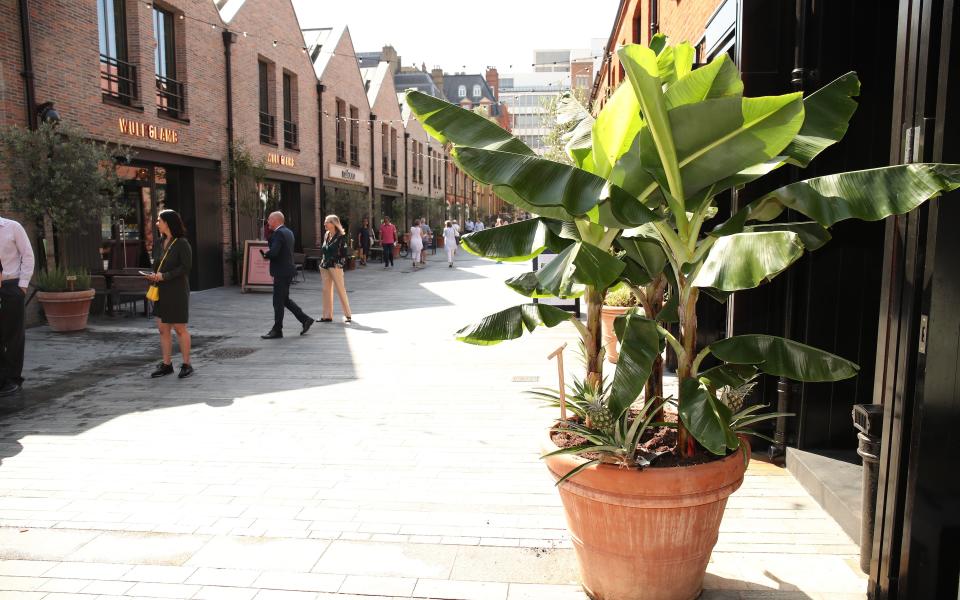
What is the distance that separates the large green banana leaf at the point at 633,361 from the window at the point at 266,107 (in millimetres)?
20196

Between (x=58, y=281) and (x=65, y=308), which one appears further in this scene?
(x=58, y=281)

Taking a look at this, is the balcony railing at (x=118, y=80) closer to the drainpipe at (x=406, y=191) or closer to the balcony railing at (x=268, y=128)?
the balcony railing at (x=268, y=128)

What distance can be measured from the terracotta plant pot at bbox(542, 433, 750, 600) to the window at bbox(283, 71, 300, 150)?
849 inches

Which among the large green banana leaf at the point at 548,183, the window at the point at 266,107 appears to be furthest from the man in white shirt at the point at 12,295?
the window at the point at 266,107

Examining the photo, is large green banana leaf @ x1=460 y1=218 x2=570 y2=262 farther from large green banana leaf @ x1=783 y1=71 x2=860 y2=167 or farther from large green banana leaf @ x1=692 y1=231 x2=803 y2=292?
large green banana leaf @ x1=783 y1=71 x2=860 y2=167

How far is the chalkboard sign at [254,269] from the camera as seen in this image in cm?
1700

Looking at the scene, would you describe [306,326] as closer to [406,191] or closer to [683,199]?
[683,199]

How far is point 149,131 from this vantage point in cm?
1481

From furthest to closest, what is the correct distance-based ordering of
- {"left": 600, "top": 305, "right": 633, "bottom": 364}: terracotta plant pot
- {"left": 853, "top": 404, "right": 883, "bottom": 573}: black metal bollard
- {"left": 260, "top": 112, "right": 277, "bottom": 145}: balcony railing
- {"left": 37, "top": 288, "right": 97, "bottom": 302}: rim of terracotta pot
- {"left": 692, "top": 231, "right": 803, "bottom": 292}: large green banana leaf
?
{"left": 260, "top": 112, "right": 277, "bottom": 145}: balcony railing < {"left": 37, "top": 288, "right": 97, "bottom": 302}: rim of terracotta pot < {"left": 600, "top": 305, "right": 633, "bottom": 364}: terracotta plant pot < {"left": 853, "top": 404, "right": 883, "bottom": 573}: black metal bollard < {"left": 692, "top": 231, "right": 803, "bottom": 292}: large green banana leaf

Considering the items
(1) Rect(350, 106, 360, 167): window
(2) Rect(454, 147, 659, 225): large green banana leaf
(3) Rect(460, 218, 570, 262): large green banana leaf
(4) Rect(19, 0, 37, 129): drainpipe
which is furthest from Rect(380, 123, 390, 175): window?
(2) Rect(454, 147, 659, 225): large green banana leaf

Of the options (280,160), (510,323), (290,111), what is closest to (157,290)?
(510,323)

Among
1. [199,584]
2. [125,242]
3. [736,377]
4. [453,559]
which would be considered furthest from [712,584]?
[125,242]

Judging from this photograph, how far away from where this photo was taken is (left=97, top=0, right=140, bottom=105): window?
45.6 ft

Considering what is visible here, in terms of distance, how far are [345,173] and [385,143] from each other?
7.61 meters
